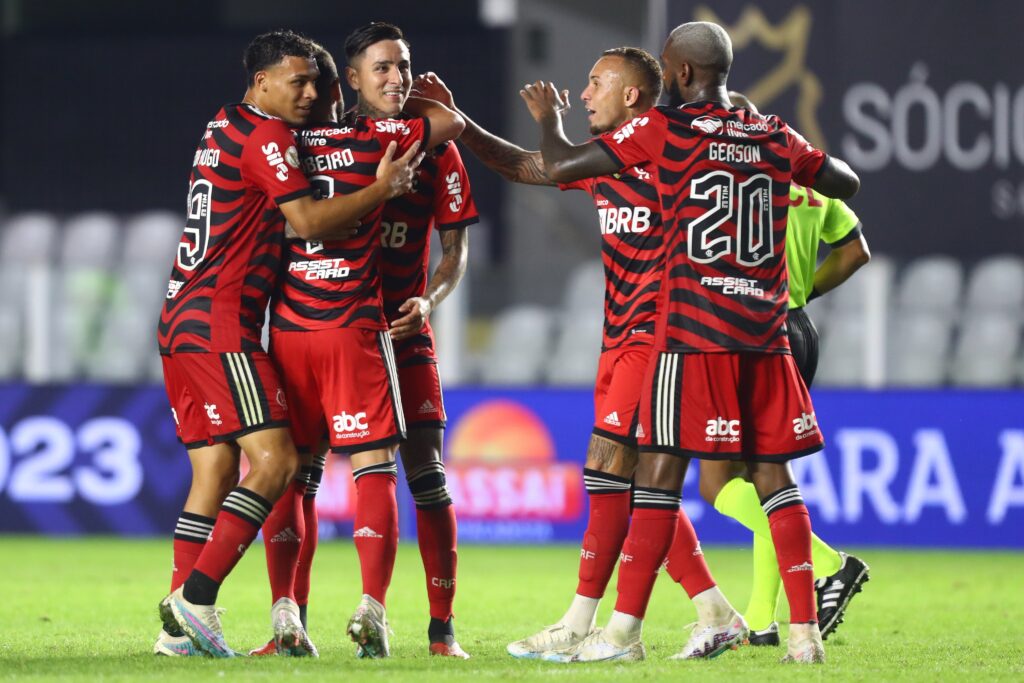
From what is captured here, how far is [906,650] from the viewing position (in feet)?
20.2

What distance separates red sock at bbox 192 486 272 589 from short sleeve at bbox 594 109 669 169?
165cm

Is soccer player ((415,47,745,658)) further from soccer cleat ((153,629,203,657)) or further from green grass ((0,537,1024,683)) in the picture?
soccer cleat ((153,629,203,657))

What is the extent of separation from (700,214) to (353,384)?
129 cm

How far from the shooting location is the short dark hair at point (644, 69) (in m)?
6.10

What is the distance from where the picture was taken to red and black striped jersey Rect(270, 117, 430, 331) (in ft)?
18.8

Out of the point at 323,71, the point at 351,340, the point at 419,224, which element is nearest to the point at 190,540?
the point at 351,340

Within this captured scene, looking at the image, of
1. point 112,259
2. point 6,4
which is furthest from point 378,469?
point 6,4

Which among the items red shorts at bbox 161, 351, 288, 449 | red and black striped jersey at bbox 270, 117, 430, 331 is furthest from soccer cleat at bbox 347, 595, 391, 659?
red and black striped jersey at bbox 270, 117, 430, 331

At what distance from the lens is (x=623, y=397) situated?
19.5 ft

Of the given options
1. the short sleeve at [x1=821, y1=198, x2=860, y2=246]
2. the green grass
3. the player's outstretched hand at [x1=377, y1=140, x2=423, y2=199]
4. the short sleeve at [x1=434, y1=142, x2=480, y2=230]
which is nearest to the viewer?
the green grass

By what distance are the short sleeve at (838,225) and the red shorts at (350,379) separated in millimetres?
2163

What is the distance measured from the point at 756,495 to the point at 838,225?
1240 millimetres

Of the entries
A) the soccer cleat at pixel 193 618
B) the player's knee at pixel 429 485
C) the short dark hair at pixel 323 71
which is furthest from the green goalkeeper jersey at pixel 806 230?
the soccer cleat at pixel 193 618

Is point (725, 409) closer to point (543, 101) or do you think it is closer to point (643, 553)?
point (643, 553)
